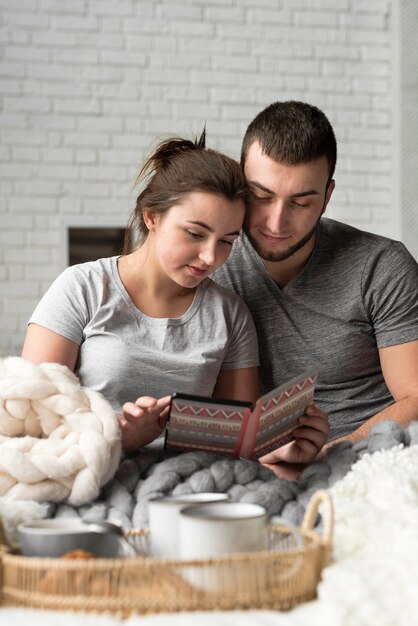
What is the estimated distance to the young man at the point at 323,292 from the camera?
70.9 inches

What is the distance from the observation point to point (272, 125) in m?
1.81

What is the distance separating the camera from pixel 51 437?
110 cm

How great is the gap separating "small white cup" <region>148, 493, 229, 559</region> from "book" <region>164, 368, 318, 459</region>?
315mm

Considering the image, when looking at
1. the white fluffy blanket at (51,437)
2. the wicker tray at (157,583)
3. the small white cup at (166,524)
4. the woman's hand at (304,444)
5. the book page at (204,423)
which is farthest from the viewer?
the woman's hand at (304,444)

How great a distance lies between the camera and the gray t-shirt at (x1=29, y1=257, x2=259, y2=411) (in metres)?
1.57

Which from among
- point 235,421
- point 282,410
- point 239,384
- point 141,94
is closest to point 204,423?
point 235,421

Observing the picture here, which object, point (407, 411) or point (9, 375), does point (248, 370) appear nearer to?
point (407, 411)

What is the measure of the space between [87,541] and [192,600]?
0.14m

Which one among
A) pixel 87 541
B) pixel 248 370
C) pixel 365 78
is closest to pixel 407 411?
pixel 248 370

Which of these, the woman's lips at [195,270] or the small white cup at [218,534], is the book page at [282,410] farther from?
the small white cup at [218,534]

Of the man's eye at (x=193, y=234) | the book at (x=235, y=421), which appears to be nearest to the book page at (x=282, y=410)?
the book at (x=235, y=421)

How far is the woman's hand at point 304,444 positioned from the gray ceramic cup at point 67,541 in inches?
24.2

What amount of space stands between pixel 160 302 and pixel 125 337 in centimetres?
12

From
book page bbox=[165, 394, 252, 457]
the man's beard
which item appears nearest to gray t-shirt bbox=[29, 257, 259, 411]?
the man's beard
